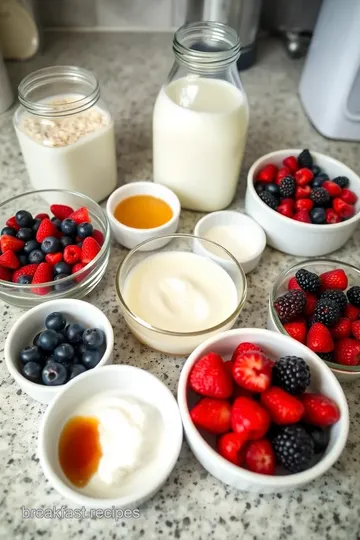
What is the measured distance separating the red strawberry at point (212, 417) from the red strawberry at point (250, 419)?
12 mm

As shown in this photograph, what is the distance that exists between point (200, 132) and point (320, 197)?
0.26m

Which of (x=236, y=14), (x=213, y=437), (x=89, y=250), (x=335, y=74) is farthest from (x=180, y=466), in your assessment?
(x=236, y=14)

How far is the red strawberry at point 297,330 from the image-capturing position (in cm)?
71

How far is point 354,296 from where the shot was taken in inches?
29.9

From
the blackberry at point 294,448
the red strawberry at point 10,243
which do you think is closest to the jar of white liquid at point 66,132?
the red strawberry at point 10,243

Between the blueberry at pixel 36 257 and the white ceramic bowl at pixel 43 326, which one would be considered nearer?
the white ceramic bowl at pixel 43 326

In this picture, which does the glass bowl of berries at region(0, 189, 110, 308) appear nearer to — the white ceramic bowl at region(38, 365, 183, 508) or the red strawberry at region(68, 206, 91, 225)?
the red strawberry at region(68, 206, 91, 225)

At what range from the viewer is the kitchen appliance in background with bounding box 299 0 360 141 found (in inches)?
A: 38.4

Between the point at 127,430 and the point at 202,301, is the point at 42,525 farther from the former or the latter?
the point at 202,301

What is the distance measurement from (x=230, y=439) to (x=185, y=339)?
174 millimetres

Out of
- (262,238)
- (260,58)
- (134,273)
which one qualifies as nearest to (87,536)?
(134,273)

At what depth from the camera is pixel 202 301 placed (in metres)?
0.77

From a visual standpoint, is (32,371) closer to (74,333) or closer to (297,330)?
(74,333)

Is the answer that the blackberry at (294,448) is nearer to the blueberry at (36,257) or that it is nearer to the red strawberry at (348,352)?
the red strawberry at (348,352)
